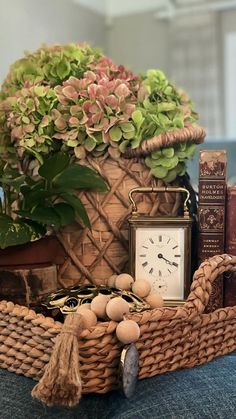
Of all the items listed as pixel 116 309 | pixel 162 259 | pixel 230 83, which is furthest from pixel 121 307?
pixel 230 83

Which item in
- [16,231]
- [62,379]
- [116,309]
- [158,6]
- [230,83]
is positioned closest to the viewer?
[62,379]

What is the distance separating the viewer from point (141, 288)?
0.82m

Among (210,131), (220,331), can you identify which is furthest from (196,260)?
(210,131)

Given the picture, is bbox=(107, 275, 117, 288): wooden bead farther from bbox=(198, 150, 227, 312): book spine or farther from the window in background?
the window in background

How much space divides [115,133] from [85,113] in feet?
0.21

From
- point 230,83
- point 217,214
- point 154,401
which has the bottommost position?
point 154,401

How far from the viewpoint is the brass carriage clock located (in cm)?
90

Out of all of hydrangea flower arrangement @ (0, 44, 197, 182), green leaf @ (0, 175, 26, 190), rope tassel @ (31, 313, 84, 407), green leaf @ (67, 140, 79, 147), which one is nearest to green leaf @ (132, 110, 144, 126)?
hydrangea flower arrangement @ (0, 44, 197, 182)

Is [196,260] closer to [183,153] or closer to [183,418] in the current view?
[183,153]

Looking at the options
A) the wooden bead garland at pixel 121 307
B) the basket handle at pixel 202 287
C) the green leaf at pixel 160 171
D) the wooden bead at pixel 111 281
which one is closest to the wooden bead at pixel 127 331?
the wooden bead garland at pixel 121 307

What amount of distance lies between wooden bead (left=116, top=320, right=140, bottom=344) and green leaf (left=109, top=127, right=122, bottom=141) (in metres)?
0.38

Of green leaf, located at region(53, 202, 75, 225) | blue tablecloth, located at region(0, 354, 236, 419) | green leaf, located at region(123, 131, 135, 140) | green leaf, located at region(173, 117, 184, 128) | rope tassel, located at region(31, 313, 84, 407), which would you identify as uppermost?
green leaf, located at region(173, 117, 184, 128)

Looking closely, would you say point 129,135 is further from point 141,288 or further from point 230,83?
point 230,83

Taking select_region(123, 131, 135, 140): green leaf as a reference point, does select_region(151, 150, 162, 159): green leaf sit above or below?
below
